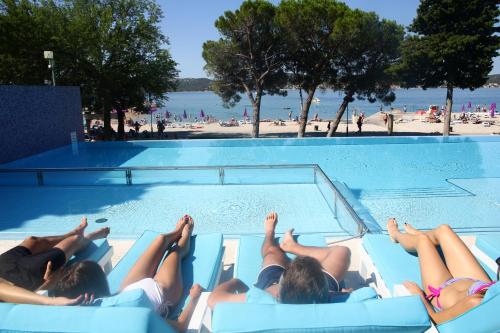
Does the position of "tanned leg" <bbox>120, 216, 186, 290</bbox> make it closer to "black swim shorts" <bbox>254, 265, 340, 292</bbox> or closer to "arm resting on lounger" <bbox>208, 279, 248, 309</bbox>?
"arm resting on lounger" <bbox>208, 279, 248, 309</bbox>

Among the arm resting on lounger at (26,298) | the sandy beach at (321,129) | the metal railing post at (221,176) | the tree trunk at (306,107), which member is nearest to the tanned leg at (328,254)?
the arm resting on lounger at (26,298)

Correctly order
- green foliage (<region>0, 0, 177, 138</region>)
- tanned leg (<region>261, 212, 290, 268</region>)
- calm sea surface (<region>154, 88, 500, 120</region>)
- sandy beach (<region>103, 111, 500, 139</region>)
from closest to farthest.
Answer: tanned leg (<region>261, 212, 290, 268</region>)
green foliage (<region>0, 0, 177, 138</region>)
sandy beach (<region>103, 111, 500, 139</region>)
calm sea surface (<region>154, 88, 500, 120</region>)

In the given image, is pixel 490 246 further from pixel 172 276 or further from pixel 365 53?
pixel 365 53

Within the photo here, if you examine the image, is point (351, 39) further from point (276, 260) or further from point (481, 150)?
point (276, 260)

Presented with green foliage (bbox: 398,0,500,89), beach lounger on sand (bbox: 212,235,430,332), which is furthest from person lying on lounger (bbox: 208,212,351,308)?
green foliage (bbox: 398,0,500,89)

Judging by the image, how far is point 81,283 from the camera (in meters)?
2.12

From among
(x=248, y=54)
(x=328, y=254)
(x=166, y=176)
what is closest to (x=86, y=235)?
(x=328, y=254)

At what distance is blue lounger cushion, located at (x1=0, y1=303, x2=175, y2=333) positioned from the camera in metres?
1.64

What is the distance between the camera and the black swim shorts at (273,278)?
2.56 m

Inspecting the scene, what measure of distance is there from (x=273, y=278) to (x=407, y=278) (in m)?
1.02

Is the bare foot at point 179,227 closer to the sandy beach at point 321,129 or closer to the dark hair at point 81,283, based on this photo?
the dark hair at point 81,283

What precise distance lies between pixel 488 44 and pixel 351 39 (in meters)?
5.70

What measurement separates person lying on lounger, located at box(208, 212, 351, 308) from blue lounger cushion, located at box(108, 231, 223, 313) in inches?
14.8

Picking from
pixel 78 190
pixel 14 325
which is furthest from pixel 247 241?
pixel 78 190
